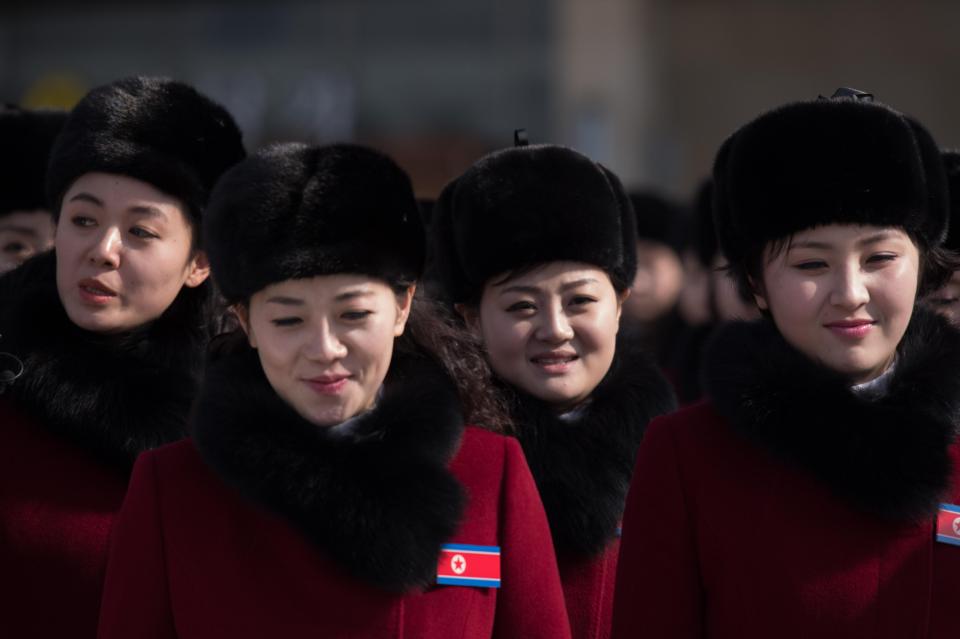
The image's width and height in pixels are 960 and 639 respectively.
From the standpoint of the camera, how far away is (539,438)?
3.63 metres

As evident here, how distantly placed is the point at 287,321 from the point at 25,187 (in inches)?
73.8

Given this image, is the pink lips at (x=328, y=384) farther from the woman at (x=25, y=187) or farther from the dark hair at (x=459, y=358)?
the woman at (x=25, y=187)

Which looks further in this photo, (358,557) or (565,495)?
(565,495)

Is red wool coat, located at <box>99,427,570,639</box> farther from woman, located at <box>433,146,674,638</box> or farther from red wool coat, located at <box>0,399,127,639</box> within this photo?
woman, located at <box>433,146,674,638</box>

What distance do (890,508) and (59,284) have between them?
1869 millimetres

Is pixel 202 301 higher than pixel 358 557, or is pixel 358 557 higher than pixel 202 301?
pixel 202 301

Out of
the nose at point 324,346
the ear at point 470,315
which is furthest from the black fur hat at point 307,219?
the ear at point 470,315

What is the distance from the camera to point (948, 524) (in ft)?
9.56

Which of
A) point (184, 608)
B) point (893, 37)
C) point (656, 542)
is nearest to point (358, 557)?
point (184, 608)

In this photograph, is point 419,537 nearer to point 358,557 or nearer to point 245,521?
point 358,557

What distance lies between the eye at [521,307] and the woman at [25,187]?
4.93 ft

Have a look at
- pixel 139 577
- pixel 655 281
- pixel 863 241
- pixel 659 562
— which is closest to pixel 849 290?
pixel 863 241

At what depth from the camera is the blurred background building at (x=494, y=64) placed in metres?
23.5

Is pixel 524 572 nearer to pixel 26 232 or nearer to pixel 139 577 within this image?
pixel 139 577
